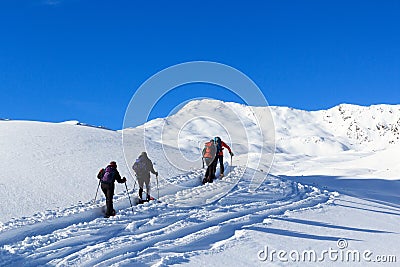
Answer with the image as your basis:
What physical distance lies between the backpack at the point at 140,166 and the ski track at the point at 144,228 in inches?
41.1

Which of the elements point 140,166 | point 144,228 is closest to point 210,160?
point 140,166

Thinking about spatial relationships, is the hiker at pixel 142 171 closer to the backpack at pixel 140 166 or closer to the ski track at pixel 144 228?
the backpack at pixel 140 166

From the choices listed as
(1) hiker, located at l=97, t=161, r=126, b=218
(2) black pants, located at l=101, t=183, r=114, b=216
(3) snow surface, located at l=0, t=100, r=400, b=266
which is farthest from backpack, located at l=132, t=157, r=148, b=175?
(2) black pants, located at l=101, t=183, r=114, b=216

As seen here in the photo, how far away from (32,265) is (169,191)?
9.19m

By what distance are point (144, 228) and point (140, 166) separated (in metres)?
5.00

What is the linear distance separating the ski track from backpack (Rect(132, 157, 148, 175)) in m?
1.04

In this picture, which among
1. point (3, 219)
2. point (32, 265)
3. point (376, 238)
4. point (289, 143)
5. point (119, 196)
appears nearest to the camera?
point (32, 265)

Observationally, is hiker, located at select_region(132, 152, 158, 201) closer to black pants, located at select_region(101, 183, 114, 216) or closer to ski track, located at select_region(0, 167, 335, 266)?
ski track, located at select_region(0, 167, 335, 266)

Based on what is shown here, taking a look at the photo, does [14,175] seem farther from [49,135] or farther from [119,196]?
[49,135]

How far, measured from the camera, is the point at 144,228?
463 inches

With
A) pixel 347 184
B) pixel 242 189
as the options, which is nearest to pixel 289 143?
pixel 347 184

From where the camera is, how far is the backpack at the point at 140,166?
16.5 m

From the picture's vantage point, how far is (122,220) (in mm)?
12641

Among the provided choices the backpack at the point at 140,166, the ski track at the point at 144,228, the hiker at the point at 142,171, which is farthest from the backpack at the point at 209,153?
the backpack at the point at 140,166
